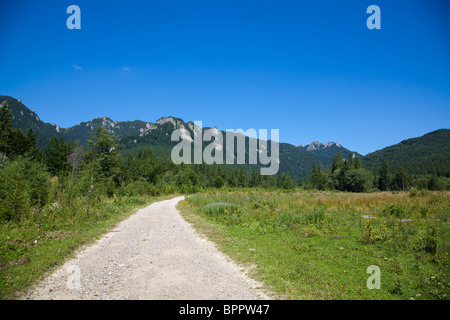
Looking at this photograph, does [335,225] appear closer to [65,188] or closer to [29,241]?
[29,241]

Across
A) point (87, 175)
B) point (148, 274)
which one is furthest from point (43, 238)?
point (87, 175)

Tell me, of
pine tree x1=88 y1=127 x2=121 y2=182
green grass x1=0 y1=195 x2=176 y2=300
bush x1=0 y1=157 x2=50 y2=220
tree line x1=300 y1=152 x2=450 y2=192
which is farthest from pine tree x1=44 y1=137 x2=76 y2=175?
tree line x1=300 y1=152 x2=450 y2=192

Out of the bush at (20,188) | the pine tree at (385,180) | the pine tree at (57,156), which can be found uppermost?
the pine tree at (57,156)

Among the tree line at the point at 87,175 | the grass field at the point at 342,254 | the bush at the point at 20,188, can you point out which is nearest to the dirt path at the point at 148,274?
the grass field at the point at 342,254

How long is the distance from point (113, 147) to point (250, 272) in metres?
44.9

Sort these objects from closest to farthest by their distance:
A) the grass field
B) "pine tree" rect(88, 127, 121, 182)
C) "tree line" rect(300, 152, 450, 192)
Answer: the grass field
"pine tree" rect(88, 127, 121, 182)
"tree line" rect(300, 152, 450, 192)

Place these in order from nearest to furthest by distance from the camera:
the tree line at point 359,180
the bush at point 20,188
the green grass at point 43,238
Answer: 1. the green grass at point 43,238
2. the bush at point 20,188
3. the tree line at point 359,180

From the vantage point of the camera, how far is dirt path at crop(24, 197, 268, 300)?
4743 millimetres

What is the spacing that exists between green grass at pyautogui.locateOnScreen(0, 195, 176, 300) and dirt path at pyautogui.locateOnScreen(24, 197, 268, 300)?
39 cm

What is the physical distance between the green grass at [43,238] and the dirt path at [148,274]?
0.39 meters

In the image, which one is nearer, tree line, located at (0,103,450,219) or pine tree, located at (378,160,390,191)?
tree line, located at (0,103,450,219)

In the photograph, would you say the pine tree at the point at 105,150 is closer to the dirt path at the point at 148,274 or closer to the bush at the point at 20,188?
the bush at the point at 20,188

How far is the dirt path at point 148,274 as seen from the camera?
4743 mm

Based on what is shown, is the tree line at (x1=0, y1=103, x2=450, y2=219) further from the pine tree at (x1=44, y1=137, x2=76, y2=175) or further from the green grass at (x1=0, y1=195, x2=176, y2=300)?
the green grass at (x1=0, y1=195, x2=176, y2=300)
